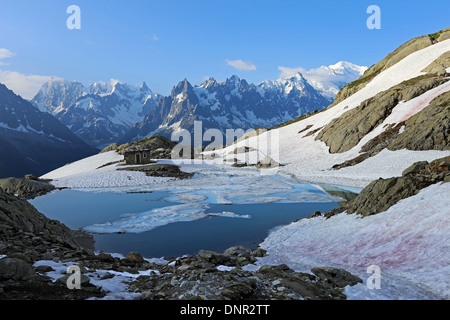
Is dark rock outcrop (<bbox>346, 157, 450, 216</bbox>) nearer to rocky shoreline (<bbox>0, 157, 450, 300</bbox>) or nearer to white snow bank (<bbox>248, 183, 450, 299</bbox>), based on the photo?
white snow bank (<bbox>248, 183, 450, 299</bbox>)

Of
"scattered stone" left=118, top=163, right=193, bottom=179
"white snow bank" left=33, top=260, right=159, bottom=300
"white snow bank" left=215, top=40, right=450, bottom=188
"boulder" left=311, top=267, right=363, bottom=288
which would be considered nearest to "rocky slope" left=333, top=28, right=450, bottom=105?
"white snow bank" left=215, top=40, right=450, bottom=188

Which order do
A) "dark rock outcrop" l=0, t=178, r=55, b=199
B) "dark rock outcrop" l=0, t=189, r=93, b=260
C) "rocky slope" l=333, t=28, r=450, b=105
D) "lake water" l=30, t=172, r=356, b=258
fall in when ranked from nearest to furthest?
"dark rock outcrop" l=0, t=189, r=93, b=260, "lake water" l=30, t=172, r=356, b=258, "dark rock outcrop" l=0, t=178, r=55, b=199, "rocky slope" l=333, t=28, r=450, b=105

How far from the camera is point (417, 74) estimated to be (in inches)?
2894

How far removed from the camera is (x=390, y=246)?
14.0m

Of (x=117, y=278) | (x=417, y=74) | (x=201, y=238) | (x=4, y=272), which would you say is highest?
(x=417, y=74)

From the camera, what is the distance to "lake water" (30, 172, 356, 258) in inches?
758

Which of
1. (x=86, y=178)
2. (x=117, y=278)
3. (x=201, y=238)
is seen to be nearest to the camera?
(x=117, y=278)

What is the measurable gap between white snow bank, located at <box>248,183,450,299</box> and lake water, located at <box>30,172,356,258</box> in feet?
11.7

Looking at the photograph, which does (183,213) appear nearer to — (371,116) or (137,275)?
(137,275)

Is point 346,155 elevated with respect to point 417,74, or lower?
lower
